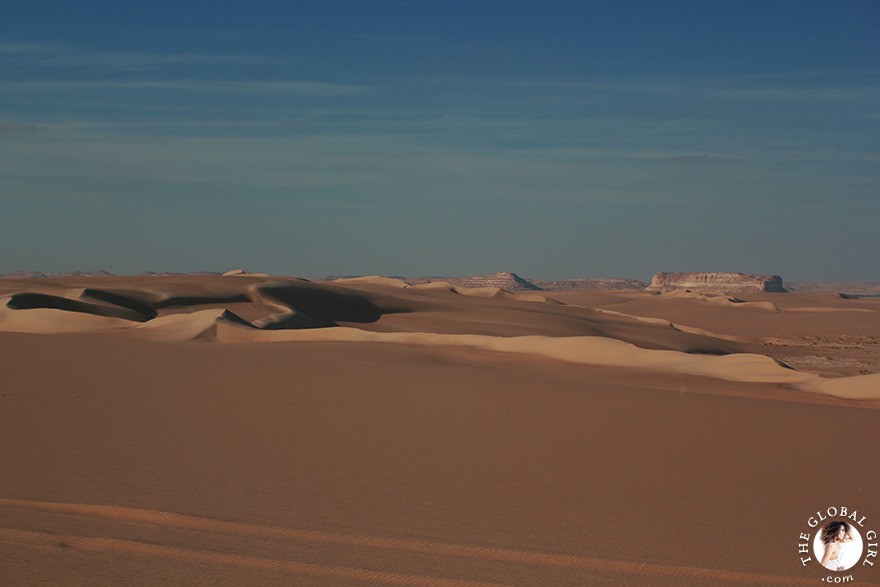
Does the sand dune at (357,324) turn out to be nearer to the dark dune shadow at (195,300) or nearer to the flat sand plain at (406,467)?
the dark dune shadow at (195,300)

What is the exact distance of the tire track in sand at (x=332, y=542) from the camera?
13.0 ft

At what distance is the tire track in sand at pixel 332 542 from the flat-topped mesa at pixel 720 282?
112099 millimetres

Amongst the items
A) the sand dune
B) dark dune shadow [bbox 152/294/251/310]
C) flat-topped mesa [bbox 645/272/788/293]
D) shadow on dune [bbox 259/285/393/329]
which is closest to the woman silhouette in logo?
the sand dune

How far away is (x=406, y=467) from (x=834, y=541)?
247 centimetres

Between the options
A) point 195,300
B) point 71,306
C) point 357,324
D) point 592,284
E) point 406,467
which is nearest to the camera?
point 406,467

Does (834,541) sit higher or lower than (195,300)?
lower

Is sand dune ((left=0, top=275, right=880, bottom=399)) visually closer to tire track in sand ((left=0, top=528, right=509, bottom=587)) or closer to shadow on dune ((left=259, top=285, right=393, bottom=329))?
shadow on dune ((left=259, top=285, right=393, bottom=329))

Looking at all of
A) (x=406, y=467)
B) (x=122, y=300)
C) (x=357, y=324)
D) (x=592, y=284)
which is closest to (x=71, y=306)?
(x=122, y=300)

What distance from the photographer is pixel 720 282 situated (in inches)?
4921

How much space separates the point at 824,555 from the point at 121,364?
25.4 feet

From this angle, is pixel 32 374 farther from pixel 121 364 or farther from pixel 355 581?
pixel 355 581

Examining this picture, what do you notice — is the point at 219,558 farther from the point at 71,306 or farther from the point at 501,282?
the point at 501,282

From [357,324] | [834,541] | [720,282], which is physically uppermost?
[720,282]

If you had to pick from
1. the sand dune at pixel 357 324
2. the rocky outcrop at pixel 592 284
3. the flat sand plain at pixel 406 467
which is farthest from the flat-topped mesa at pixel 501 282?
the flat sand plain at pixel 406 467
